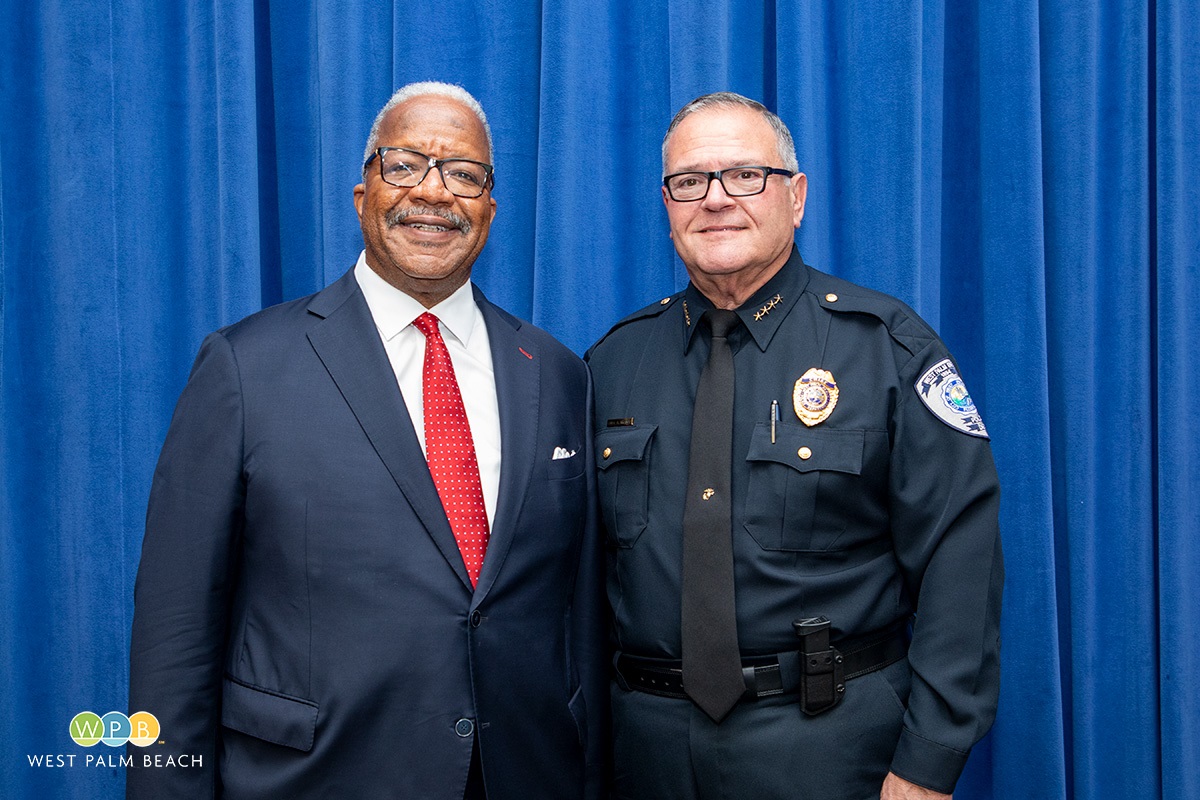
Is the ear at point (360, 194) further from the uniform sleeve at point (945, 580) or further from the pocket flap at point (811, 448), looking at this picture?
the uniform sleeve at point (945, 580)

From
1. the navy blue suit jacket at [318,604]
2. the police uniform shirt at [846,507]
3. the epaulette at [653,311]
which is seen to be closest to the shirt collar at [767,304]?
the police uniform shirt at [846,507]

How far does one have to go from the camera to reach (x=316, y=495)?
4.32 feet

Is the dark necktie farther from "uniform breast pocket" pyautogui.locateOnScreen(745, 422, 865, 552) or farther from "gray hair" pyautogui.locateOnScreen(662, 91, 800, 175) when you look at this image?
"gray hair" pyautogui.locateOnScreen(662, 91, 800, 175)

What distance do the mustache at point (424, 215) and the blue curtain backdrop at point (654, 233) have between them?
0.57 meters

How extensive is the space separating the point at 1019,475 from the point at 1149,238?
589 mm

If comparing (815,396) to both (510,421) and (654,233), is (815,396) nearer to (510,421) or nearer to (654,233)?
(510,421)

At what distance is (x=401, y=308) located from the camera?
1463 mm

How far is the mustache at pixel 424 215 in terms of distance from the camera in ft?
4.84

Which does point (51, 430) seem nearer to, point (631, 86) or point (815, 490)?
→ point (631, 86)

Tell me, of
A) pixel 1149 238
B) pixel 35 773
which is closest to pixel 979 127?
pixel 1149 238

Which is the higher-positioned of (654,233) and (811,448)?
Result: (654,233)

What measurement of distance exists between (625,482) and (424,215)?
556 mm

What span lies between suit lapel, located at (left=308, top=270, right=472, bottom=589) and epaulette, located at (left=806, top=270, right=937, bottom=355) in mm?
744

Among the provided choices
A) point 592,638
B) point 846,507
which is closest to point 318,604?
point 592,638
